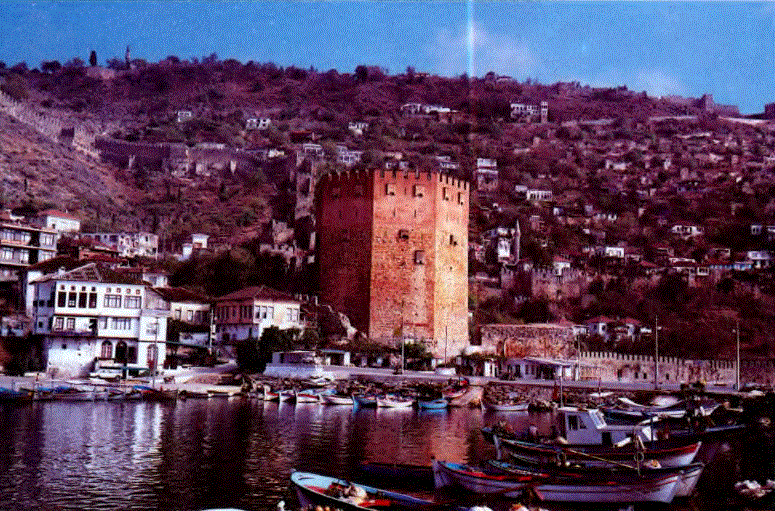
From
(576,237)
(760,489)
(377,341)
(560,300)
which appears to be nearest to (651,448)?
(760,489)

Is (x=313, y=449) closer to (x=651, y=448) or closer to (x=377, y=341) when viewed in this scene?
(x=651, y=448)

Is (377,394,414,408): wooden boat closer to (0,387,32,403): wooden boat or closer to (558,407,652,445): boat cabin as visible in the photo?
Answer: (0,387,32,403): wooden boat

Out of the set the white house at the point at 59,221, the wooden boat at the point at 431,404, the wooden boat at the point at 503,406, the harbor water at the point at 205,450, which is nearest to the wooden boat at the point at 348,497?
the harbor water at the point at 205,450

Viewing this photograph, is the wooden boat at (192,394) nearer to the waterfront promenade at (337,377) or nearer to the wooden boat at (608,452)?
the waterfront promenade at (337,377)

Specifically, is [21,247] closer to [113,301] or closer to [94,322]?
[113,301]

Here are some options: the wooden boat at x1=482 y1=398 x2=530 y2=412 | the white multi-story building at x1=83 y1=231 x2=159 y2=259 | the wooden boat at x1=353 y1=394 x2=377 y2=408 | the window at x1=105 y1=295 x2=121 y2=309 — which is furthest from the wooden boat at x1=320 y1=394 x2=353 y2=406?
the white multi-story building at x1=83 y1=231 x2=159 y2=259

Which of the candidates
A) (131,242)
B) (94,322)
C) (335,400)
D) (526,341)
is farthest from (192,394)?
(131,242)
